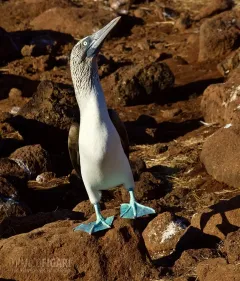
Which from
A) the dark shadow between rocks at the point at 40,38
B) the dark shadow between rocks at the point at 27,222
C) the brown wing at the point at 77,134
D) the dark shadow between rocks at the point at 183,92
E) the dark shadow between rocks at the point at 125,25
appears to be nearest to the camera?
the brown wing at the point at 77,134

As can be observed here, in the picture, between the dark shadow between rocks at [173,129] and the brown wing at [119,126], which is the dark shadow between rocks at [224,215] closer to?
the brown wing at [119,126]

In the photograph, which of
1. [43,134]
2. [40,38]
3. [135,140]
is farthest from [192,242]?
[40,38]

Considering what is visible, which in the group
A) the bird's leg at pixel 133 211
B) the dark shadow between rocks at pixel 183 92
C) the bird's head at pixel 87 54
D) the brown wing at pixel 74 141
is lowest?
the dark shadow between rocks at pixel 183 92

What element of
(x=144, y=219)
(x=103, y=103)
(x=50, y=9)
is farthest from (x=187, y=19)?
(x=103, y=103)

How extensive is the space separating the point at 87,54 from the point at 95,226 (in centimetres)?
125

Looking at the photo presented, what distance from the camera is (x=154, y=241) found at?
23.3 feet

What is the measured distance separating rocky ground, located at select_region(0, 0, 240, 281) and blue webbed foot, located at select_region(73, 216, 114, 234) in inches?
2.0

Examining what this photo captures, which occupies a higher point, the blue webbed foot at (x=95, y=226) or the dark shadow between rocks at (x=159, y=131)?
the blue webbed foot at (x=95, y=226)

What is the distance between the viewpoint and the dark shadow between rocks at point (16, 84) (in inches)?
506

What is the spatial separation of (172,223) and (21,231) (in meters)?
1.26

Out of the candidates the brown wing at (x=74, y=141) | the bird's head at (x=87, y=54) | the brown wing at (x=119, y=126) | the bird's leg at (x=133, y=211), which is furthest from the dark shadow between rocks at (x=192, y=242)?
the bird's head at (x=87, y=54)

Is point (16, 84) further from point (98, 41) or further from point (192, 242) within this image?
point (98, 41)

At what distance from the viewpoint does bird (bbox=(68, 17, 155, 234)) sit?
6.17m

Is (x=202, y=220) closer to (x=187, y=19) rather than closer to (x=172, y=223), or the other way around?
(x=172, y=223)
